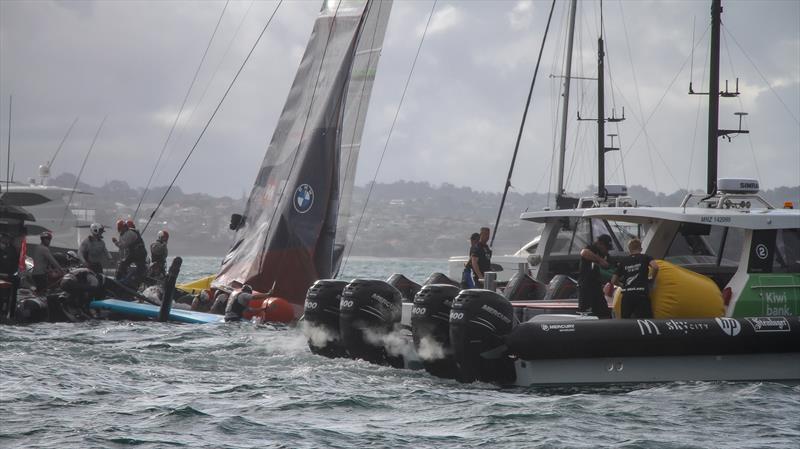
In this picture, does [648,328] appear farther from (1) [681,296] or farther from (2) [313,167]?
(2) [313,167]

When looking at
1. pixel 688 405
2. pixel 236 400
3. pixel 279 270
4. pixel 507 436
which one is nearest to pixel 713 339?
pixel 688 405

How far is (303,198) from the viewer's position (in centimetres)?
1948

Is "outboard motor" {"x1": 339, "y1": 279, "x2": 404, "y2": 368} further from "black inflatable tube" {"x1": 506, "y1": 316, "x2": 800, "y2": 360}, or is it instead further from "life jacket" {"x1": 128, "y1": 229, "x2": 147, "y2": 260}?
"life jacket" {"x1": 128, "y1": 229, "x2": 147, "y2": 260}

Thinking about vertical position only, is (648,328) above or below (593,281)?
below

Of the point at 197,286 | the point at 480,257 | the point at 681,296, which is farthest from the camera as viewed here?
the point at 197,286

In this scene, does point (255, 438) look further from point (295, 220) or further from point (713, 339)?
point (295, 220)

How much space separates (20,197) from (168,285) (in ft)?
69.8

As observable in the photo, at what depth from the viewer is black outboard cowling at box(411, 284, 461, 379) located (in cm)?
1177

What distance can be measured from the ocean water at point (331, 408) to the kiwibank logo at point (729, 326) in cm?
55

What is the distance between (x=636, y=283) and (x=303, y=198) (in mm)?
8612

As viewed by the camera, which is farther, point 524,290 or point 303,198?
point 303,198

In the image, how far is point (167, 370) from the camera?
41.4 ft

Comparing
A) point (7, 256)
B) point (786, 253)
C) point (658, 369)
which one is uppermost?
point (786, 253)

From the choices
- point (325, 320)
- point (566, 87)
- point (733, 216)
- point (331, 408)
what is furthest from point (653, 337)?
point (566, 87)
